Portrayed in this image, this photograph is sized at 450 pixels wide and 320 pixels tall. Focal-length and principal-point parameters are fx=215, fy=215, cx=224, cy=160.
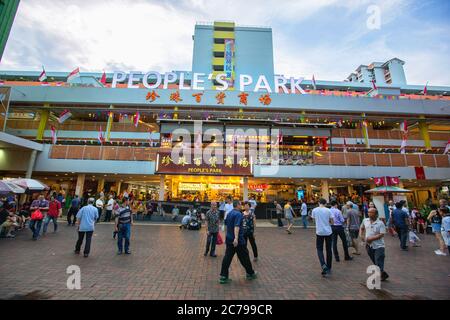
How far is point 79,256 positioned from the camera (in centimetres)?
694

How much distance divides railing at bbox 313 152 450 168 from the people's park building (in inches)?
3.9

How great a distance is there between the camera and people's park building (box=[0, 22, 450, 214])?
20812 mm

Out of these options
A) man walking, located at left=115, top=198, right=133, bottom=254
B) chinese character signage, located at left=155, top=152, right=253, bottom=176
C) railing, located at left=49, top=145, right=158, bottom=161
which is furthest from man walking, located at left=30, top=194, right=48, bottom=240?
railing, located at left=49, top=145, right=158, bottom=161

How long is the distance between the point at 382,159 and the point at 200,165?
1797 cm

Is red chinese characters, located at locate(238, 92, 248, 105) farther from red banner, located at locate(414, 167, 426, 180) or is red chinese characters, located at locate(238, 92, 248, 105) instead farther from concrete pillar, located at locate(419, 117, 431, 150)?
concrete pillar, located at locate(419, 117, 431, 150)

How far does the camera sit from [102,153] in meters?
21.1

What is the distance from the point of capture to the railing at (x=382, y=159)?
2114 cm

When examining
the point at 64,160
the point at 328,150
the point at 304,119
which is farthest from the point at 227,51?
the point at 64,160

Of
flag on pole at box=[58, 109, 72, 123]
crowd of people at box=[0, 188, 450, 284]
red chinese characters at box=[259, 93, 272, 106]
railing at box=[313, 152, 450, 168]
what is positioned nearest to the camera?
crowd of people at box=[0, 188, 450, 284]

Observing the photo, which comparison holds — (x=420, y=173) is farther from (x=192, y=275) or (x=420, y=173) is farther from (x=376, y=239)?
(x=192, y=275)

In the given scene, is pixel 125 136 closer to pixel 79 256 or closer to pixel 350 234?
pixel 79 256

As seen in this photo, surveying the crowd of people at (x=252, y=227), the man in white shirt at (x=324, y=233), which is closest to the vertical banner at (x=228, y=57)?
the crowd of people at (x=252, y=227)

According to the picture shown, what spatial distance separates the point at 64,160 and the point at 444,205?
26.7 meters
